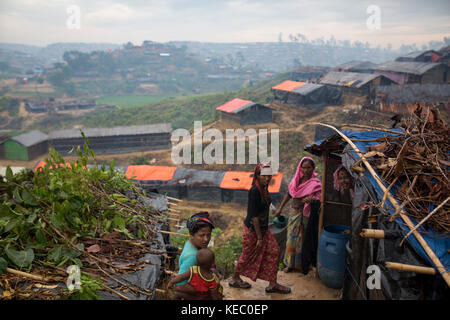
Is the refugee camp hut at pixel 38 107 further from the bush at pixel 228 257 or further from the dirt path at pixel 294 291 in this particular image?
the dirt path at pixel 294 291

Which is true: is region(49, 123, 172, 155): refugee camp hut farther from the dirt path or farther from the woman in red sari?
the woman in red sari

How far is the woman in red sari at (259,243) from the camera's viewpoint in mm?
3711

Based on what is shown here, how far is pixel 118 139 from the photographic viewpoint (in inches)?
910

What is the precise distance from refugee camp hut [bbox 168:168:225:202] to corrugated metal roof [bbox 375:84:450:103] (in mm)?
12524

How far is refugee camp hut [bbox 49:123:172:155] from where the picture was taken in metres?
22.6

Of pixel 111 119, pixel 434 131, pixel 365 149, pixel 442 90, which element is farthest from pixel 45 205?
pixel 111 119

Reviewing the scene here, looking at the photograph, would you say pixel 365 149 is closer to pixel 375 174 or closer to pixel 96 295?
pixel 375 174

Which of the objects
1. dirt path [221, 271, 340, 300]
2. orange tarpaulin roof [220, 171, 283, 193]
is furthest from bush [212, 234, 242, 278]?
orange tarpaulin roof [220, 171, 283, 193]

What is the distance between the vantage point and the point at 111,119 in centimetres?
3434

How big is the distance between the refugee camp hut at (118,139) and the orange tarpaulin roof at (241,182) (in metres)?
9.71

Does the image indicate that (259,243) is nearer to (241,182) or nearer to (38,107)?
(241,182)

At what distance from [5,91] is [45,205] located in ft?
200

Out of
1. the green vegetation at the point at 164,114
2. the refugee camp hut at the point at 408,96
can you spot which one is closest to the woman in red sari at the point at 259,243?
the refugee camp hut at the point at 408,96

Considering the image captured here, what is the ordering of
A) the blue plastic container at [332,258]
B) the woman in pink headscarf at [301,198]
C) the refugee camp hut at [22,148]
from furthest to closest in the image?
1. the refugee camp hut at [22,148]
2. the woman in pink headscarf at [301,198]
3. the blue plastic container at [332,258]
